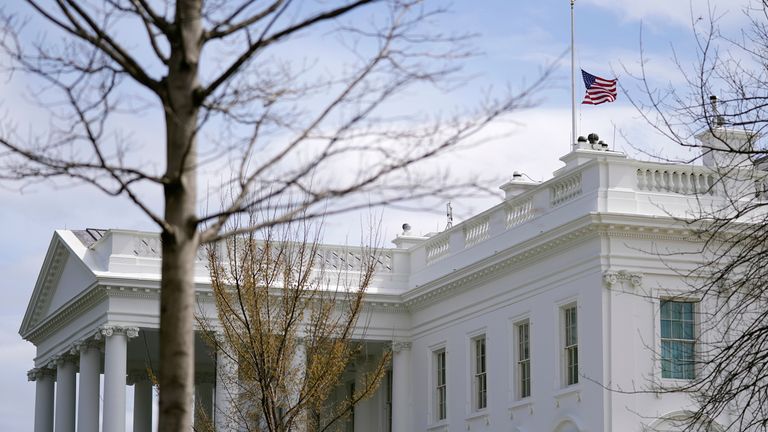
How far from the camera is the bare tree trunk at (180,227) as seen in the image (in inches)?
369

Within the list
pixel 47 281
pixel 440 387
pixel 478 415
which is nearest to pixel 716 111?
pixel 478 415

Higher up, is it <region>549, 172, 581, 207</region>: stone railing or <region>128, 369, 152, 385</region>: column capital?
<region>549, 172, 581, 207</region>: stone railing

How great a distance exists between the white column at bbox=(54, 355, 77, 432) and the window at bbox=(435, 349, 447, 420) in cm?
1178

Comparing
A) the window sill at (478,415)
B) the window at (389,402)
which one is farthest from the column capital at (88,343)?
the window sill at (478,415)

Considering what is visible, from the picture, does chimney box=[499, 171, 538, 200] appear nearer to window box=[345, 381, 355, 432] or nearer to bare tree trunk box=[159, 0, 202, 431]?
window box=[345, 381, 355, 432]

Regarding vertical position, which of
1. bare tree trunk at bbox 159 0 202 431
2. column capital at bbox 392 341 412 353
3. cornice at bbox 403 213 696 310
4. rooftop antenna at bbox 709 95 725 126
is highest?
cornice at bbox 403 213 696 310

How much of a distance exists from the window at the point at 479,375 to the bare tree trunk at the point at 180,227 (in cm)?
2932

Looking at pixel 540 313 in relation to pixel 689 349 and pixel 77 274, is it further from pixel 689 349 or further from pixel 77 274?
pixel 77 274

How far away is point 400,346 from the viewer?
141ft

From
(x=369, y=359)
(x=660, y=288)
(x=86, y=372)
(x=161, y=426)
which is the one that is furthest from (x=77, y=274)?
(x=161, y=426)

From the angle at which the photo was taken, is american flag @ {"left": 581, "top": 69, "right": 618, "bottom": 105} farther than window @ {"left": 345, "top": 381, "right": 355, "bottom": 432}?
No

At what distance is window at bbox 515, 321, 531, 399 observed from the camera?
36219 mm

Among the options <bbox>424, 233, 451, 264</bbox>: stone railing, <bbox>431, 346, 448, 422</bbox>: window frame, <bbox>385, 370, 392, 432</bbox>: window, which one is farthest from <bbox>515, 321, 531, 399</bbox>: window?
<bbox>385, 370, 392, 432</bbox>: window

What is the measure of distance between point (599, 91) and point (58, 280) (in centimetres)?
1881
